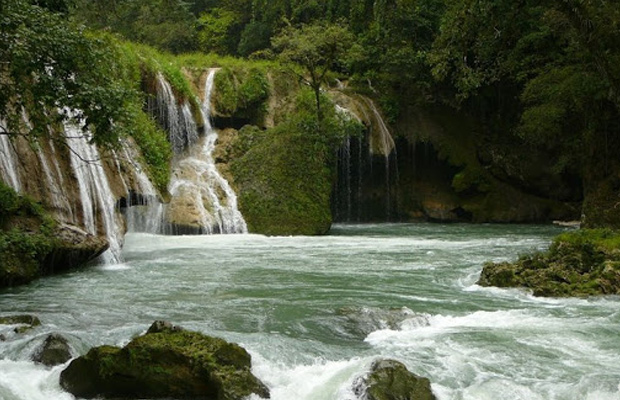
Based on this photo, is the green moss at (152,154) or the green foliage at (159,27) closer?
the green moss at (152,154)

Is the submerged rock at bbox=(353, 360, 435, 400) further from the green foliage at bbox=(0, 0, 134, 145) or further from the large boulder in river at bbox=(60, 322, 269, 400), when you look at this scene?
the green foliage at bbox=(0, 0, 134, 145)

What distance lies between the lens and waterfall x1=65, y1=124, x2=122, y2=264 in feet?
48.2

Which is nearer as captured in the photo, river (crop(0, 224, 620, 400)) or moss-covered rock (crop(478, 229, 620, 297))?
river (crop(0, 224, 620, 400))

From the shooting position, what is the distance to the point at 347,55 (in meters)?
28.3

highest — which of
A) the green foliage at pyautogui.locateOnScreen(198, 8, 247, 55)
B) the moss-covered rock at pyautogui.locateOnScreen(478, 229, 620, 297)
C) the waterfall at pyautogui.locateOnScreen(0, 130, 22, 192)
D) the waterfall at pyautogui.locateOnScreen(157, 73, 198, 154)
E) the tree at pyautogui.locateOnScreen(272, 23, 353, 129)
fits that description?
the green foliage at pyautogui.locateOnScreen(198, 8, 247, 55)

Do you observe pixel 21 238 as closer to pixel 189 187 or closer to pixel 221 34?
pixel 189 187

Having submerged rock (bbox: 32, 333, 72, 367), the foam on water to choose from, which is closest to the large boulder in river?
the foam on water

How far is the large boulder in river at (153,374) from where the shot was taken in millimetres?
6449

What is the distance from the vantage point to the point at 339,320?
9.03 meters

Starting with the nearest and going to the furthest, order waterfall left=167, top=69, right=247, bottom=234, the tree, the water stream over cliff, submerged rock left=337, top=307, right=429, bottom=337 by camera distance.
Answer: submerged rock left=337, top=307, right=429, bottom=337 < the water stream over cliff < waterfall left=167, top=69, right=247, bottom=234 < the tree

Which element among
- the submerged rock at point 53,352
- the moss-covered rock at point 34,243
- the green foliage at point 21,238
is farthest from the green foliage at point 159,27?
the submerged rock at point 53,352

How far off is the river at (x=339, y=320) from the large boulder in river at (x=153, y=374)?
9.8 inches

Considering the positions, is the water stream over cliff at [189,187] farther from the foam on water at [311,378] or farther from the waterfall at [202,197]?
the foam on water at [311,378]

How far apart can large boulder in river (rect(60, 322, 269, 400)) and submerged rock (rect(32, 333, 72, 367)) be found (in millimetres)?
417
